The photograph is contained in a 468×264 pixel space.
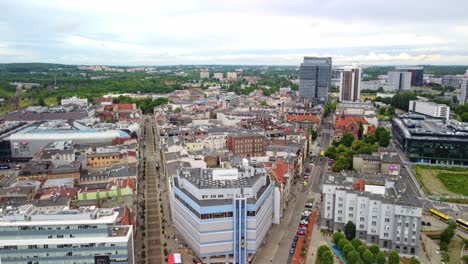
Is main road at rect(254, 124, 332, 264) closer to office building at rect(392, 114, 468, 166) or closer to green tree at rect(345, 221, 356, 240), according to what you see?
green tree at rect(345, 221, 356, 240)

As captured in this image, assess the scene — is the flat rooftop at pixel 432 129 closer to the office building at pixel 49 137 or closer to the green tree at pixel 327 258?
the green tree at pixel 327 258

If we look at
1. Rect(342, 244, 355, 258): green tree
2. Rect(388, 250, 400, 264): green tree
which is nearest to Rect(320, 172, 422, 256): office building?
Rect(388, 250, 400, 264): green tree

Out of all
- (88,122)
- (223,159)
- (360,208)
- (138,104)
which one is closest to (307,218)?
(360,208)

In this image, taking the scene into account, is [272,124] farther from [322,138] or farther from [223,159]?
[223,159]

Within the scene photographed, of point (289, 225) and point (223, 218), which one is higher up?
point (223, 218)

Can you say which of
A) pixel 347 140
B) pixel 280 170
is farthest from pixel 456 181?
pixel 280 170

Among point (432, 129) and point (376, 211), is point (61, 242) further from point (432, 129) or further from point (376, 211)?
point (432, 129)

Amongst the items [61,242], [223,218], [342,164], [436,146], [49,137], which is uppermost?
[49,137]
